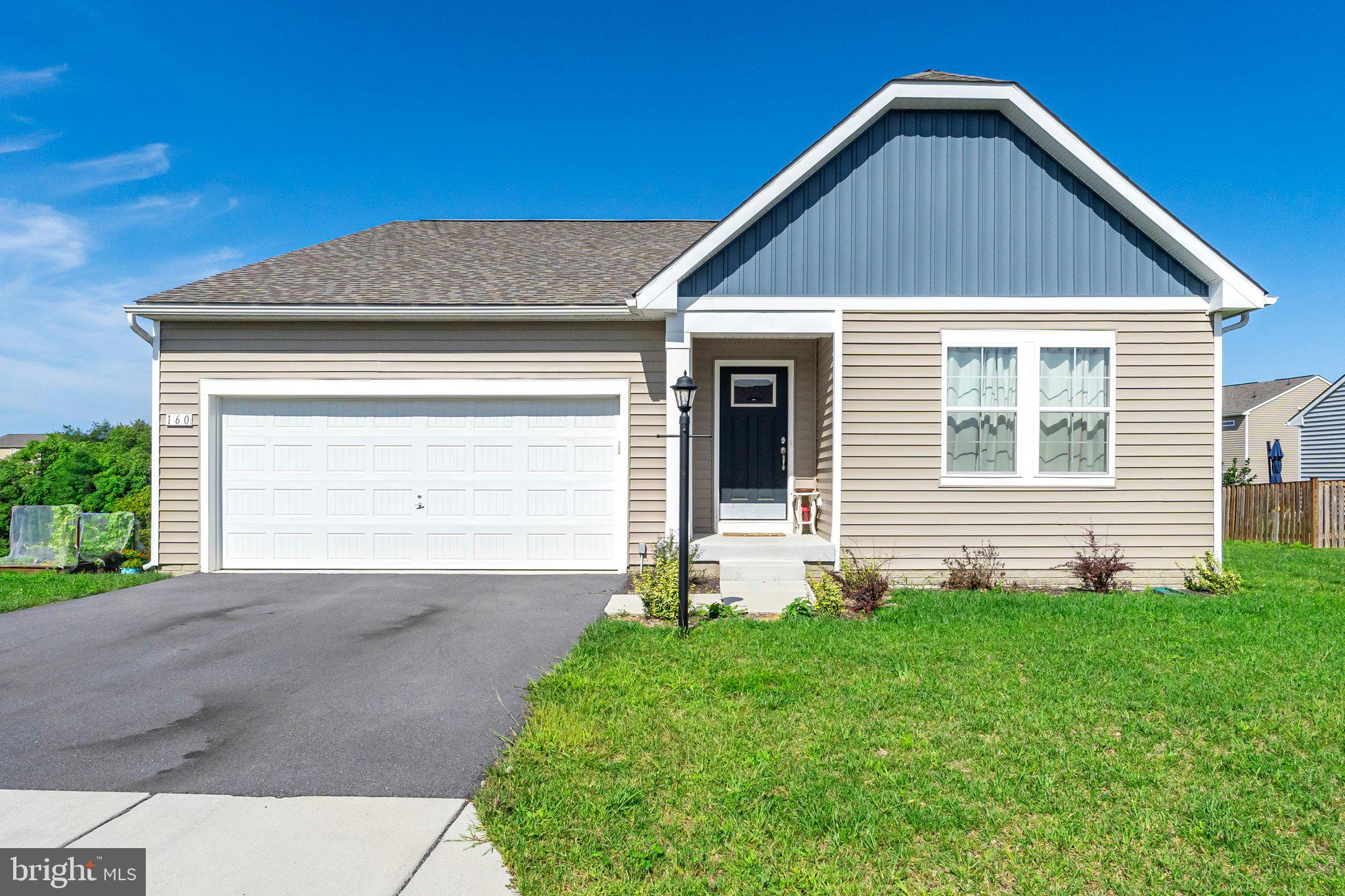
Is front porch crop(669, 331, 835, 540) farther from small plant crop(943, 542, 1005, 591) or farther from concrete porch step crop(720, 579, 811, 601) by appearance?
small plant crop(943, 542, 1005, 591)

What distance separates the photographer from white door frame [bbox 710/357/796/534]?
31.4ft

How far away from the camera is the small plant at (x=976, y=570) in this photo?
25.9 ft

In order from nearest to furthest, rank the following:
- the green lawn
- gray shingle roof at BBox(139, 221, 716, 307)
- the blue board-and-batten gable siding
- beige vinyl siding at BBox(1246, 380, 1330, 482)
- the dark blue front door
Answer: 1. the green lawn
2. the blue board-and-batten gable siding
3. gray shingle roof at BBox(139, 221, 716, 307)
4. the dark blue front door
5. beige vinyl siding at BBox(1246, 380, 1330, 482)

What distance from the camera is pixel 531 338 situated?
29.3ft

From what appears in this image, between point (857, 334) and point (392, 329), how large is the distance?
583cm

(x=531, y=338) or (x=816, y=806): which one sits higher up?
(x=531, y=338)

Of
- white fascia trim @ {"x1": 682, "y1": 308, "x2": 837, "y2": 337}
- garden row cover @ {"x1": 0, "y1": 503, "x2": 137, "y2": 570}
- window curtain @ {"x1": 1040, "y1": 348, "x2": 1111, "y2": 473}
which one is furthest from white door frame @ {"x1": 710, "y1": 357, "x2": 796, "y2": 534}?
garden row cover @ {"x1": 0, "y1": 503, "x2": 137, "y2": 570}

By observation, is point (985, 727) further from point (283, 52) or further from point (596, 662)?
point (283, 52)

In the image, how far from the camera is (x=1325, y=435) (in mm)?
24141

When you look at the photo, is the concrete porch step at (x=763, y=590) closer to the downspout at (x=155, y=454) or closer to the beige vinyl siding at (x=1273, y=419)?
the downspout at (x=155, y=454)

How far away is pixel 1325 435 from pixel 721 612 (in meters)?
28.3

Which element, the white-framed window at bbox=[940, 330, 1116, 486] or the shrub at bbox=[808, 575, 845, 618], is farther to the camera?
the white-framed window at bbox=[940, 330, 1116, 486]

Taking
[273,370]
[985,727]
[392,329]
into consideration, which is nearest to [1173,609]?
[985,727]

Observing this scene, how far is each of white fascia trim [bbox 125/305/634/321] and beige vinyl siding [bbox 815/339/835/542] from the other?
2575 mm
